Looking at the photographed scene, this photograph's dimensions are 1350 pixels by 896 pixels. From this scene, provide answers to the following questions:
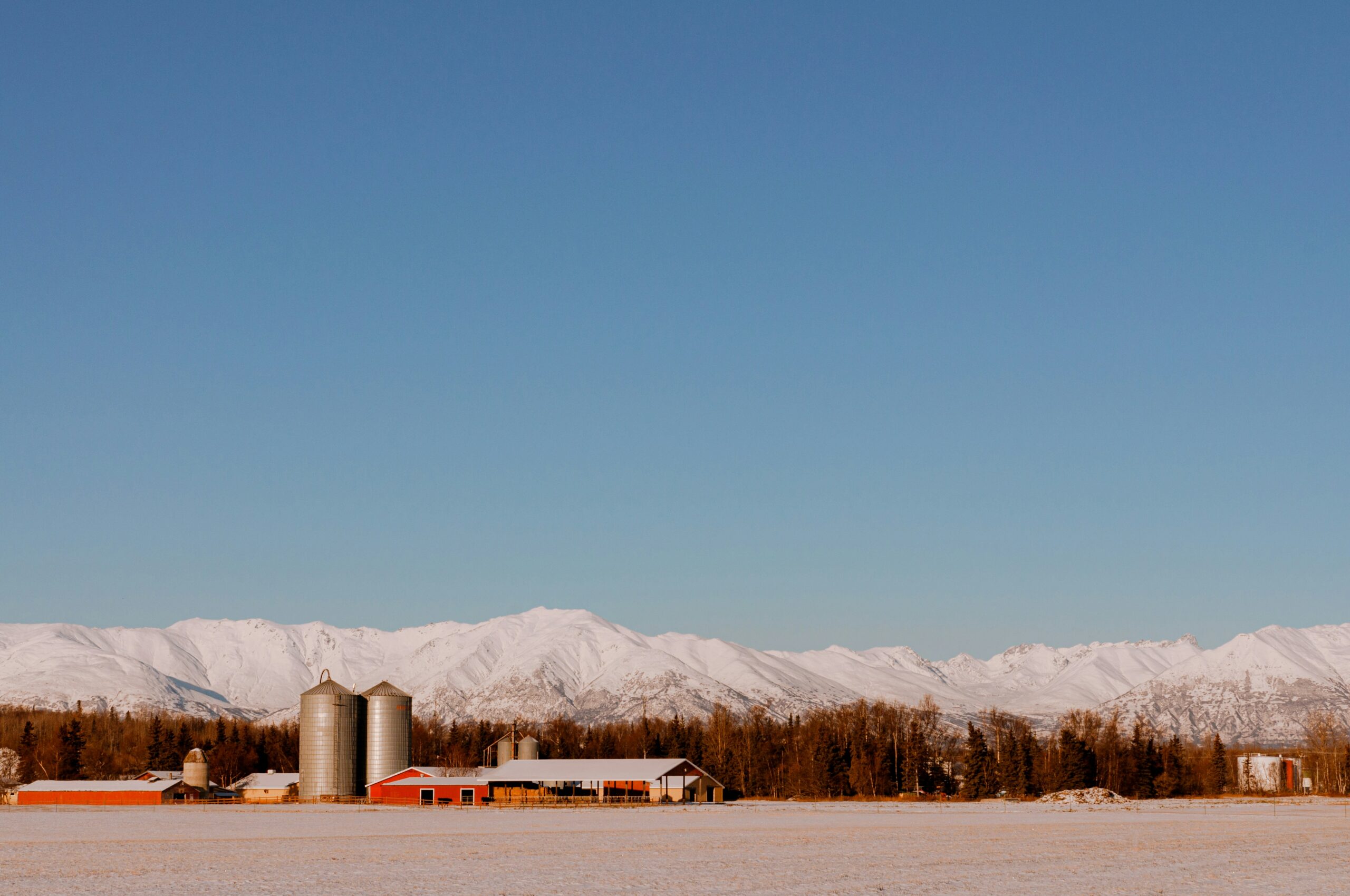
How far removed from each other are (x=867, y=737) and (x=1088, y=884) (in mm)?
121832

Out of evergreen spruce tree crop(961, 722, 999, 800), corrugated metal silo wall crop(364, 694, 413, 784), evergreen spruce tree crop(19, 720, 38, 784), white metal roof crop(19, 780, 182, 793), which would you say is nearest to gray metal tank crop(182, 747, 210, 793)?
white metal roof crop(19, 780, 182, 793)

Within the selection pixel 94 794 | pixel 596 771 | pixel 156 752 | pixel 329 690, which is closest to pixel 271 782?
pixel 329 690

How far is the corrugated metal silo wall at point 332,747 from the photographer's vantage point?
13950 cm

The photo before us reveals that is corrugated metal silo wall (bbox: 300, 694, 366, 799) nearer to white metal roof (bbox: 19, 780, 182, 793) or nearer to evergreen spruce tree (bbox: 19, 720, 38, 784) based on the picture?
white metal roof (bbox: 19, 780, 182, 793)

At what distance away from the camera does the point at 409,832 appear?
7475 centimetres

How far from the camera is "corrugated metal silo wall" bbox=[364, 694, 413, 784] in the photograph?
141000 mm

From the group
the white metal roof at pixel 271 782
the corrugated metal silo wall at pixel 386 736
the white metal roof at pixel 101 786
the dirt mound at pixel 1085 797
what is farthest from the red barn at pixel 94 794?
the dirt mound at pixel 1085 797

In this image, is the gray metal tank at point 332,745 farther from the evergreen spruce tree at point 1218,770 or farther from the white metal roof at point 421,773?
the evergreen spruce tree at point 1218,770

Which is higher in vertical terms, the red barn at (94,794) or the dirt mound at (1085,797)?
the red barn at (94,794)

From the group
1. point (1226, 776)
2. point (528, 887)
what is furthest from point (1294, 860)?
point (1226, 776)

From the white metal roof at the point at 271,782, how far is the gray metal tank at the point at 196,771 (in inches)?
162

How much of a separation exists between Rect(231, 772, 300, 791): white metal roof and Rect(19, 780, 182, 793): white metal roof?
10.4 m

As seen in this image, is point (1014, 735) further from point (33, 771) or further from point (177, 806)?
point (33, 771)

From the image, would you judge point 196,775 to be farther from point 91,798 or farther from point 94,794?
point 91,798
